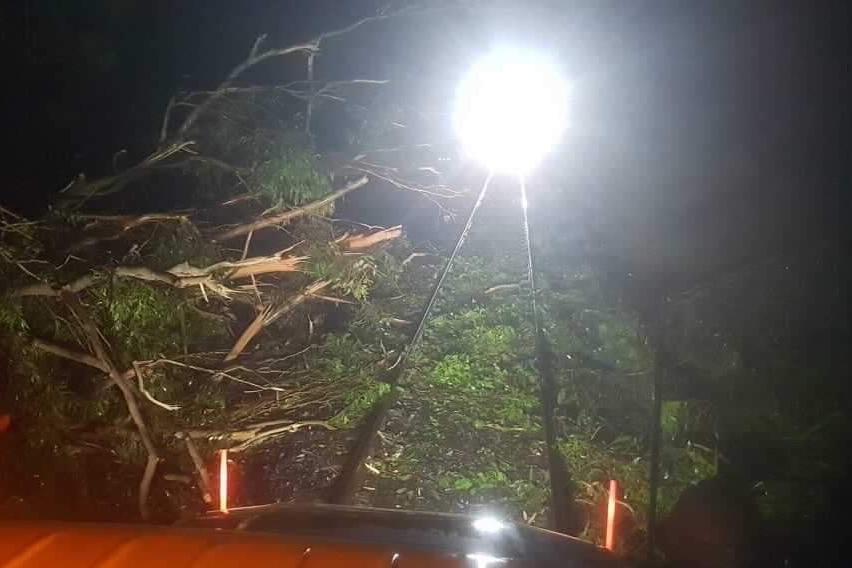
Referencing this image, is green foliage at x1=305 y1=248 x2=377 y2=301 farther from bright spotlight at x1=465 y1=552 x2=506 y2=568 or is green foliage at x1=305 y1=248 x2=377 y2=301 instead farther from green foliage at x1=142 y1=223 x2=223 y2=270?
bright spotlight at x1=465 y1=552 x2=506 y2=568

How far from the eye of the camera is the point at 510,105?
41.0ft

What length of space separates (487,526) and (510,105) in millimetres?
9601

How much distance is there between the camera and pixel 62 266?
748 cm

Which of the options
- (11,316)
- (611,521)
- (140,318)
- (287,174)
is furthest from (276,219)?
(611,521)

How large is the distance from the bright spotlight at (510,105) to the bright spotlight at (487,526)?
9.48 m

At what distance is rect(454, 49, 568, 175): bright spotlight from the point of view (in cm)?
1258

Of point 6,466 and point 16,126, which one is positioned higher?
point 16,126

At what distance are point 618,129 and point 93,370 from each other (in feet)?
25.2

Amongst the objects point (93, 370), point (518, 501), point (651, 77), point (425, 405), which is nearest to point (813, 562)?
point (518, 501)

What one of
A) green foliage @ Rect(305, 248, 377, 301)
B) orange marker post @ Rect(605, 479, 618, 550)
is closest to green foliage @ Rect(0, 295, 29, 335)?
green foliage @ Rect(305, 248, 377, 301)

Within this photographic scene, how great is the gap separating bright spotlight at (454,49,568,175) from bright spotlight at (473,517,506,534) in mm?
9476

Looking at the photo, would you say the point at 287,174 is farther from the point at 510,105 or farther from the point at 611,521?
the point at 510,105

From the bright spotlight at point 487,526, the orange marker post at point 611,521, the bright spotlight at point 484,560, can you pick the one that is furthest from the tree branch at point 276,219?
the bright spotlight at point 484,560

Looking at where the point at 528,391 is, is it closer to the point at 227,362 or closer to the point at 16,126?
the point at 227,362
